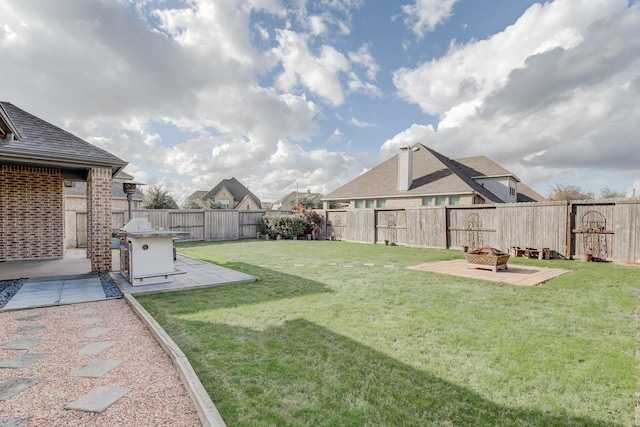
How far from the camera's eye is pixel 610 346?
3094mm

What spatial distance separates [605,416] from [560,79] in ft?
51.6

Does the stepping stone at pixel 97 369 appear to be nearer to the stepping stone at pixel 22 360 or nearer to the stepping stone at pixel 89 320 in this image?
the stepping stone at pixel 22 360

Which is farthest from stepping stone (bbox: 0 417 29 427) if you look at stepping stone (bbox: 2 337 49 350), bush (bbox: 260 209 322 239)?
bush (bbox: 260 209 322 239)

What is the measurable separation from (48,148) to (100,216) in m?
1.73

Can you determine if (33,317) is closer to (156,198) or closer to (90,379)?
(90,379)

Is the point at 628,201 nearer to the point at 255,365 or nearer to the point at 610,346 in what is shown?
the point at 610,346

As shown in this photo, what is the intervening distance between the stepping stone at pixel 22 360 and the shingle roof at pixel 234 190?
3924 centimetres

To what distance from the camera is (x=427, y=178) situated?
19.4m

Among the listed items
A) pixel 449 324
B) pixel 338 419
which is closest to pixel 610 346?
pixel 449 324

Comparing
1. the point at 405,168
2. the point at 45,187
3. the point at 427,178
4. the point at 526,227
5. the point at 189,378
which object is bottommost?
the point at 189,378

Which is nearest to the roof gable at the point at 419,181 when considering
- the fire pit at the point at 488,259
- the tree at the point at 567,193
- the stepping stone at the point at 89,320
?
the fire pit at the point at 488,259

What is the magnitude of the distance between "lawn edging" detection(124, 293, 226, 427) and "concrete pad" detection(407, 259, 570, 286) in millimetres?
6086

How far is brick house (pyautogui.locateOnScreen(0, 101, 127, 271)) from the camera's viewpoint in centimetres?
659

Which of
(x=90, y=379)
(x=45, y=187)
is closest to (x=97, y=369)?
(x=90, y=379)
